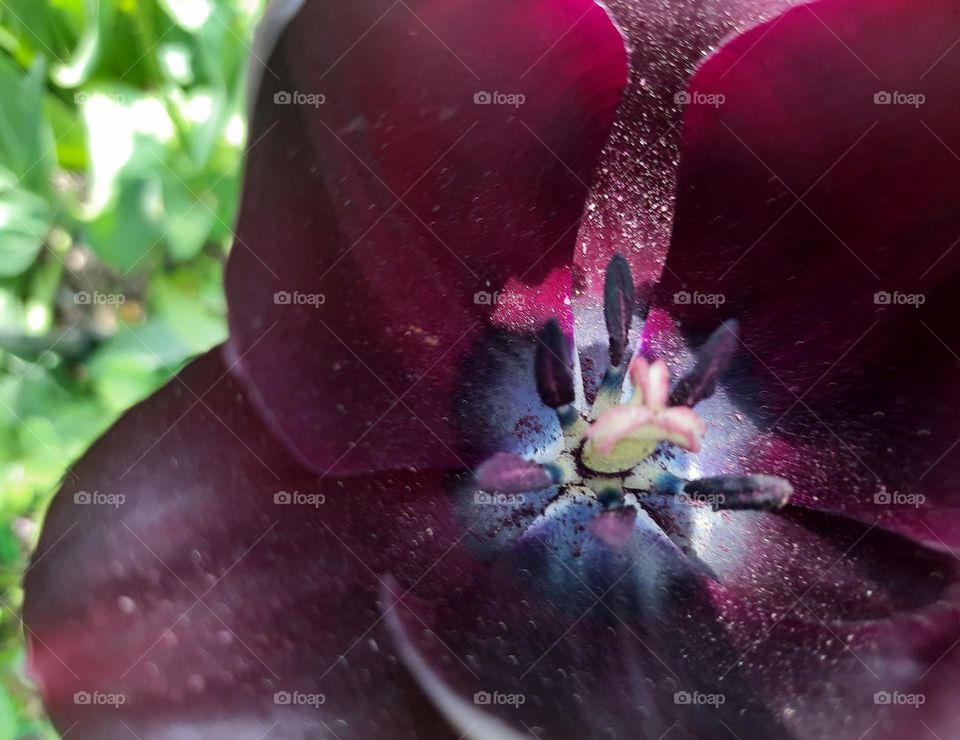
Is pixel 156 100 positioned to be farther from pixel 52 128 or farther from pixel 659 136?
pixel 659 136

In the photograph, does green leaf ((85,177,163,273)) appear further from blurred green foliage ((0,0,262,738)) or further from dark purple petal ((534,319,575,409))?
dark purple petal ((534,319,575,409))

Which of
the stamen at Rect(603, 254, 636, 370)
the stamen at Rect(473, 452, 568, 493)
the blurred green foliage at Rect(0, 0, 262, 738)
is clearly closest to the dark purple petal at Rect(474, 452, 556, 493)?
the stamen at Rect(473, 452, 568, 493)

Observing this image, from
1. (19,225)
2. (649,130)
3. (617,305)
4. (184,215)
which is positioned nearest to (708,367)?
(617,305)

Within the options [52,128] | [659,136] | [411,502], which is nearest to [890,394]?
[659,136]

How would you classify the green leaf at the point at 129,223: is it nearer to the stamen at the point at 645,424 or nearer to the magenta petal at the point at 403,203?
the magenta petal at the point at 403,203

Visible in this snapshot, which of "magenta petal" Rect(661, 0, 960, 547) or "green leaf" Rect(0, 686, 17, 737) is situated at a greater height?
"magenta petal" Rect(661, 0, 960, 547)

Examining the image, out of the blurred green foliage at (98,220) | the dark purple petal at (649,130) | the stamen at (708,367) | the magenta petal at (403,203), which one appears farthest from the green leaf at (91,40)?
the stamen at (708,367)
